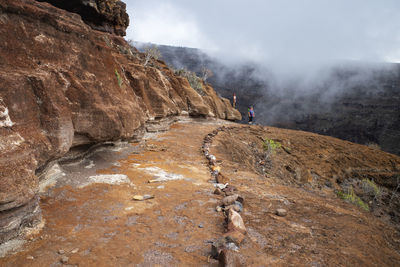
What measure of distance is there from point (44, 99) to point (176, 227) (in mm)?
2609

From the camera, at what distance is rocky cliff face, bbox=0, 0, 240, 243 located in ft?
7.41

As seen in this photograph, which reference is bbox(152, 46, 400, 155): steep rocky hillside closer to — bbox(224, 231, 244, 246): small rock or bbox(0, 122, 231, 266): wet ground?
bbox(0, 122, 231, 266): wet ground

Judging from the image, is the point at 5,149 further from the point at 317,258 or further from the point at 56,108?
the point at 317,258

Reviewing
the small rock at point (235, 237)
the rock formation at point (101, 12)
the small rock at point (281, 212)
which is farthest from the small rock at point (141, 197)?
the rock formation at point (101, 12)

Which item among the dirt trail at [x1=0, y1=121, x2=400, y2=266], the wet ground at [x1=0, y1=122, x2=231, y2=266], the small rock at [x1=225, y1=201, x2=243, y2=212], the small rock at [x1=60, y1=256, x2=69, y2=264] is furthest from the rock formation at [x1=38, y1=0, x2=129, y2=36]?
the small rock at [x1=60, y1=256, x2=69, y2=264]

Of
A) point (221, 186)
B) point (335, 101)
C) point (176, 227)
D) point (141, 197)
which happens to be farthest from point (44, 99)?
point (335, 101)

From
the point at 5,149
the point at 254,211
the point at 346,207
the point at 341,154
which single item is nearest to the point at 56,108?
the point at 5,149

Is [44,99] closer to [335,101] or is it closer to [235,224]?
[235,224]

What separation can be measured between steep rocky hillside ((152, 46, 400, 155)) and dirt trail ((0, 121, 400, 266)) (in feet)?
110

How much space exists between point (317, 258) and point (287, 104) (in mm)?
53935

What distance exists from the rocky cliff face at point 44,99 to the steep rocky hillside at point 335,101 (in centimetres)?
3562

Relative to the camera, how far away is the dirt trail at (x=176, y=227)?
2125 millimetres

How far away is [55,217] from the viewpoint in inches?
103

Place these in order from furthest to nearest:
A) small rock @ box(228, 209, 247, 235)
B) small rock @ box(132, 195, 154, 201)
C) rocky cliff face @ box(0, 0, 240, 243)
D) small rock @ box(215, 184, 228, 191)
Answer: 1. small rock @ box(215, 184, 228, 191)
2. small rock @ box(132, 195, 154, 201)
3. small rock @ box(228, 209, 247, 235)
4. rocky cliff face @ box(0, 0, 240, 243)
